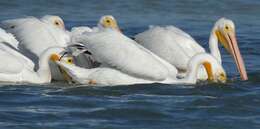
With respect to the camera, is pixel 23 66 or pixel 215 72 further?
pixel 215 72

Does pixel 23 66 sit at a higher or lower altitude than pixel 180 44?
lower

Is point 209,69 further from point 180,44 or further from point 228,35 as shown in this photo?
point 228,35

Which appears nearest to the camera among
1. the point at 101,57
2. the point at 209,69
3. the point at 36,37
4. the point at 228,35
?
the point at 101,57

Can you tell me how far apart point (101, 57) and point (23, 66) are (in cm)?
93

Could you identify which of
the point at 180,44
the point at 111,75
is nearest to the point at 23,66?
the point at 111,75

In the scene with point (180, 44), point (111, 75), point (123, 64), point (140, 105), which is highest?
point (180, 44)

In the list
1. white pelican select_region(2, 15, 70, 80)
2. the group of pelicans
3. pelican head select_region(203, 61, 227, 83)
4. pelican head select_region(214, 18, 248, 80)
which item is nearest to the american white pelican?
the group of pelicans

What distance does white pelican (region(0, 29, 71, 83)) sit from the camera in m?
12.7

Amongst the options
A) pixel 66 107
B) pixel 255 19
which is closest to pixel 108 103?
pixel 66 107

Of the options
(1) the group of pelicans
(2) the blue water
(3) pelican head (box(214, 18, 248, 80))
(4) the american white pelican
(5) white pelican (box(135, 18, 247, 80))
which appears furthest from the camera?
(3) pelican head (box(214, 18, 248, 80))

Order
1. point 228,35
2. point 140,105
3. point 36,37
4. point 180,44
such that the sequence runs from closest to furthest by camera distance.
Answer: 1. point 140,105
2. point 36,37
3. point 180,44
4. point 228,35

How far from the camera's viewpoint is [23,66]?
12.9m

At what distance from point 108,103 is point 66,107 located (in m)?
0.52

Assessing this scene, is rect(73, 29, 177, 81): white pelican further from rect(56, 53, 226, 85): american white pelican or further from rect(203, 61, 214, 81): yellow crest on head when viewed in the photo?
rect(203, 61, 214, 81): yellow crest on head
